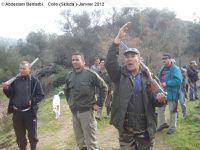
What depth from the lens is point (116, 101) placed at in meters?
4.80

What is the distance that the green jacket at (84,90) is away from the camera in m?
6.45

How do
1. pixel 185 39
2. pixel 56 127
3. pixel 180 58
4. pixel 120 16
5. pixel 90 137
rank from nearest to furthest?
pixel 90 137 → pixel 56 127 → pixel 180 58 → pixel 185 39 → pixel 120 16

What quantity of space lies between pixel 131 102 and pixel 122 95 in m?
0.16

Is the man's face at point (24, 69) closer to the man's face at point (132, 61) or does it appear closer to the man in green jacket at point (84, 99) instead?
the man in green jacket at point (84, 99)

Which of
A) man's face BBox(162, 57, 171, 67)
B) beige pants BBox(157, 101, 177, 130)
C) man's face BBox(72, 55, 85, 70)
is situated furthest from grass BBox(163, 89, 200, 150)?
man's face BBox(72, 55, 85, 70)

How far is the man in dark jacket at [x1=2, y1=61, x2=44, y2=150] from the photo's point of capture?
700 cm

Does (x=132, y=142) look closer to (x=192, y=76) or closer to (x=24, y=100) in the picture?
(x=24, y=100)

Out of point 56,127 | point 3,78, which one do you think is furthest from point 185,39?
Answer: point 56,127

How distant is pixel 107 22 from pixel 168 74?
28.4 metres

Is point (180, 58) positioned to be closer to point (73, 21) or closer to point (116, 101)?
point (73, 21)

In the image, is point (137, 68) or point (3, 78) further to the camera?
point (3, 78)

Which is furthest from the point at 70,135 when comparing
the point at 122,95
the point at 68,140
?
the point at 122,95

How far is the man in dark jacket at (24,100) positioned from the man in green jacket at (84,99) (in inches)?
37.3

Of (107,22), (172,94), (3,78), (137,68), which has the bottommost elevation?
(3,78)
